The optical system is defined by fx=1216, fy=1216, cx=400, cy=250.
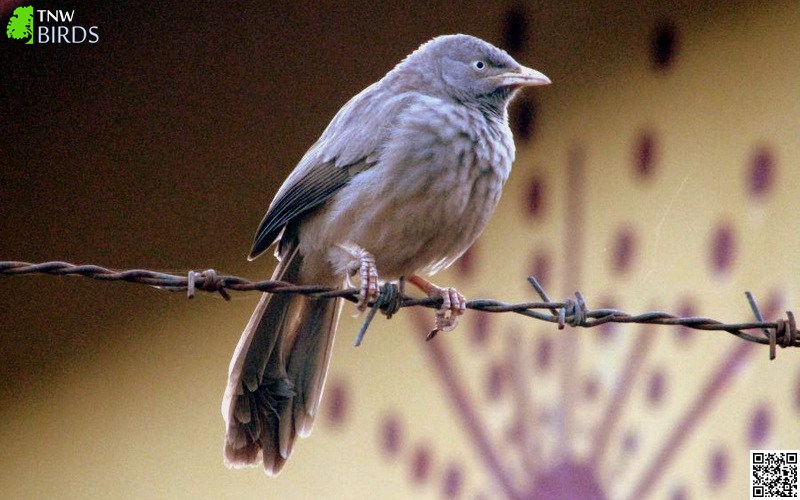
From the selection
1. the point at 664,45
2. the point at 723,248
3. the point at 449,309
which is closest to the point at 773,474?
the point at 723,248

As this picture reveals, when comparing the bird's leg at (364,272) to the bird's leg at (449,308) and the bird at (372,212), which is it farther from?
the bird's leg at (449,308)

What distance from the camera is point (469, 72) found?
16.5 feet

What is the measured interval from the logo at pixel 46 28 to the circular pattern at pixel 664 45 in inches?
118

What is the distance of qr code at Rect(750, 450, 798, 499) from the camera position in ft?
18.0

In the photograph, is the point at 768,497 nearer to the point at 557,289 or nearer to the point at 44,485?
the point at 557,289

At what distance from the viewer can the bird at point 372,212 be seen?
15.0 ft

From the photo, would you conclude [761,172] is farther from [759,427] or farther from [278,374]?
[278,374]

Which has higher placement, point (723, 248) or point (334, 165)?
point (334, 165)

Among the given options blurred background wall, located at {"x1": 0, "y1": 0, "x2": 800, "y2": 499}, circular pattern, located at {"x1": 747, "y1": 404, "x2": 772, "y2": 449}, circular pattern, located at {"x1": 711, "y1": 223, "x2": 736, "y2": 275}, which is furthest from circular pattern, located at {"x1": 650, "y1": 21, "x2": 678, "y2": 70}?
circular pattern, located at {"x1": 747, "y1": 404, "x2": 772, "y2": 449}

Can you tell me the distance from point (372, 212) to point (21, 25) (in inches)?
105

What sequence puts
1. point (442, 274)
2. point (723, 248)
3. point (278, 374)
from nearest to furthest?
point (278, 374), point (723, 248), point (442, 274)

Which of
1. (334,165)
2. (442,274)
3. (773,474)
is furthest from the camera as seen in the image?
(442,274)

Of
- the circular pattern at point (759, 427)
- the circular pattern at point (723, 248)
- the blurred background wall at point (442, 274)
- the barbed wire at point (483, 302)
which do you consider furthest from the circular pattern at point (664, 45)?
the barbed wire at point (483, 302)

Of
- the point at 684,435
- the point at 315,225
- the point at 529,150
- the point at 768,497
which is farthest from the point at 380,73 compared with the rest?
the point at 768,497
